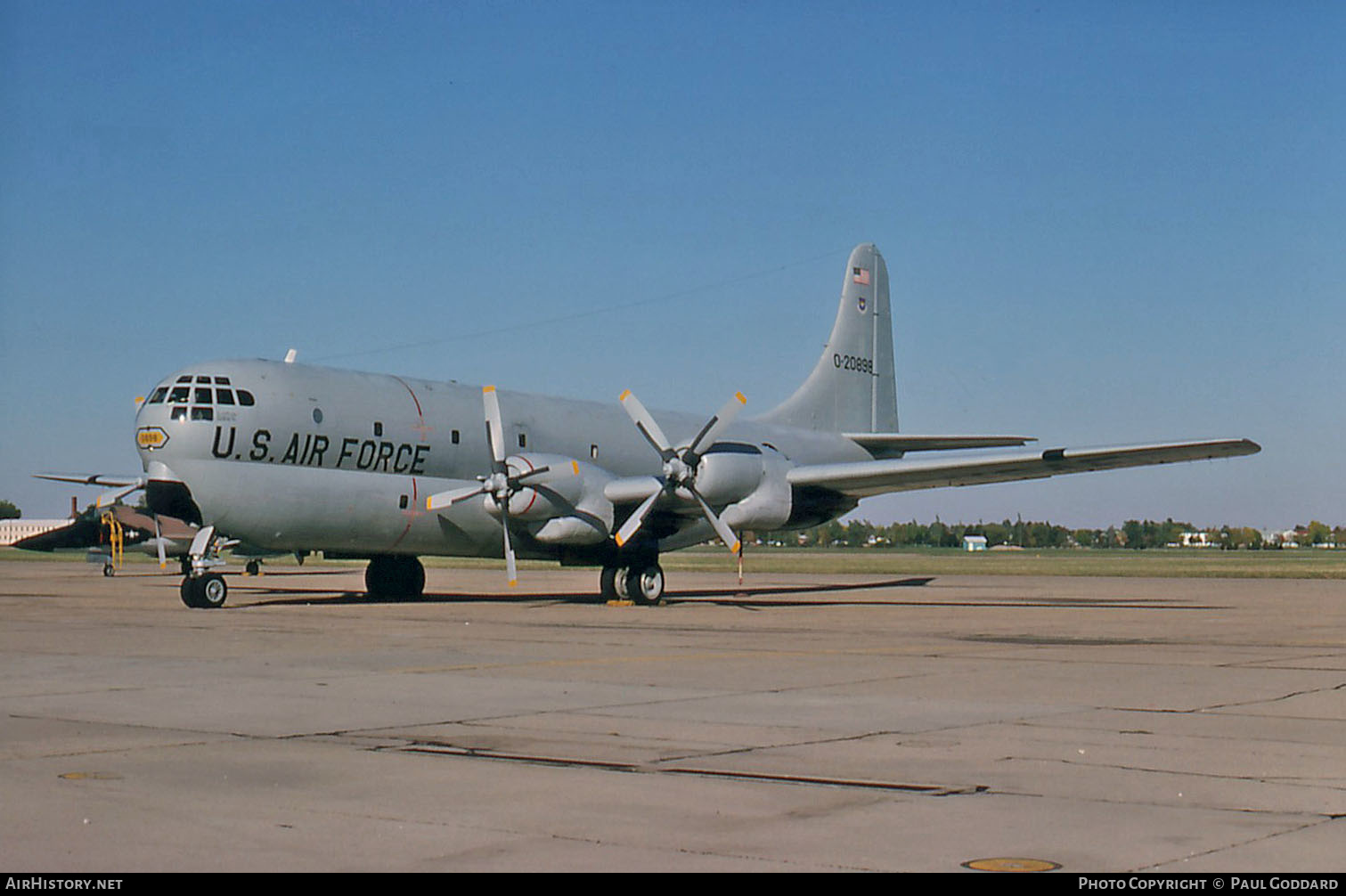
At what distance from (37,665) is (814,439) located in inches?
991

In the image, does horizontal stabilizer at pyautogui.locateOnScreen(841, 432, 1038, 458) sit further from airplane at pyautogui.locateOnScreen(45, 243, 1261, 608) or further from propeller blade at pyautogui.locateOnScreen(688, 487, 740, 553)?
propeller blade at pyautogui.locateOnScreen(688, 487, 740, 553)

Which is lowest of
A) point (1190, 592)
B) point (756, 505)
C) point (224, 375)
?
point (1190, 592)

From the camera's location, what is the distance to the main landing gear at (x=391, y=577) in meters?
32.7

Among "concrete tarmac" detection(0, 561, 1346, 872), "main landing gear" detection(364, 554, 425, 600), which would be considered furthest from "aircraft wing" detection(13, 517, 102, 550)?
"concrete tarmac" detection(0, 561, 1346, 872)

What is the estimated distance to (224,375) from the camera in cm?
2714

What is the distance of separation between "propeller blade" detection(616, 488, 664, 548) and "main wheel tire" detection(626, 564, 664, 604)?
1.32m

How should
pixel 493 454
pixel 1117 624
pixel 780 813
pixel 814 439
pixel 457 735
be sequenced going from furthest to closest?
pixel 814 439
pixel 493 454
pixel 1117 624
pixel 457 735
pixel 780 813

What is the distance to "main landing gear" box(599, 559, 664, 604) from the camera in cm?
3086

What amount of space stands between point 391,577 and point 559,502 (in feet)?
18.5

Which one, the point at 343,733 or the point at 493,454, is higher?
the point at 493,454

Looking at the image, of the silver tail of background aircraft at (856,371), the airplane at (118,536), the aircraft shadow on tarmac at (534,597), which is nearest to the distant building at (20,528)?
the airplane at (118,536)

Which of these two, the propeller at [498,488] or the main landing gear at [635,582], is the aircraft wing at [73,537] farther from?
the main landing gear at [635,582]
